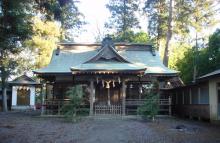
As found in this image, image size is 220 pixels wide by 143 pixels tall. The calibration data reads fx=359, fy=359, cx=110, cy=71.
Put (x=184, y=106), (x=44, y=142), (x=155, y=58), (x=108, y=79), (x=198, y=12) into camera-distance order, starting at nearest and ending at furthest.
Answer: (x=44, y=142), (x=108, y=79), (x=184, y=106), (x=155, y=58), (x=198, y=12)

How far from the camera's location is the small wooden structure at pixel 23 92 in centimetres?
4216

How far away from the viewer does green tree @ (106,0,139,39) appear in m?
47.9

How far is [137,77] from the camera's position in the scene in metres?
28.2

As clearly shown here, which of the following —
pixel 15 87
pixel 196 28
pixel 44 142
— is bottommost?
pixel 44 142

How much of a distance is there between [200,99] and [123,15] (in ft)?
86.5

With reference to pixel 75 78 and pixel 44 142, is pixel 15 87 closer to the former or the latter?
pixel 75 78

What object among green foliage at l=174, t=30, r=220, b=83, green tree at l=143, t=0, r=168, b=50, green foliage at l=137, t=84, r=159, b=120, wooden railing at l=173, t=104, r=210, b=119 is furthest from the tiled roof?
green tree at l=143, t=0, r=168, b=50

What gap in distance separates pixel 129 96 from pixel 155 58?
464 centimetres

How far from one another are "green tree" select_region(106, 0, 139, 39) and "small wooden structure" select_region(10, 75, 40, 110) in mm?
14377

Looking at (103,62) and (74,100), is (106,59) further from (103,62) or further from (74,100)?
(74,100)

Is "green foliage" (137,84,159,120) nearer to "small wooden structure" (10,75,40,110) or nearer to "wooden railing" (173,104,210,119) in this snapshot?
"wooden railing" (173,104,210,119)

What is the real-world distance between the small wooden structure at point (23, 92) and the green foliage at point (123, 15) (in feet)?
47.5

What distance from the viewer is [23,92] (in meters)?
43.0

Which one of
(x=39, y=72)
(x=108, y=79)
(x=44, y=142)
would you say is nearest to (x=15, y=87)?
(x=39, y=72)
